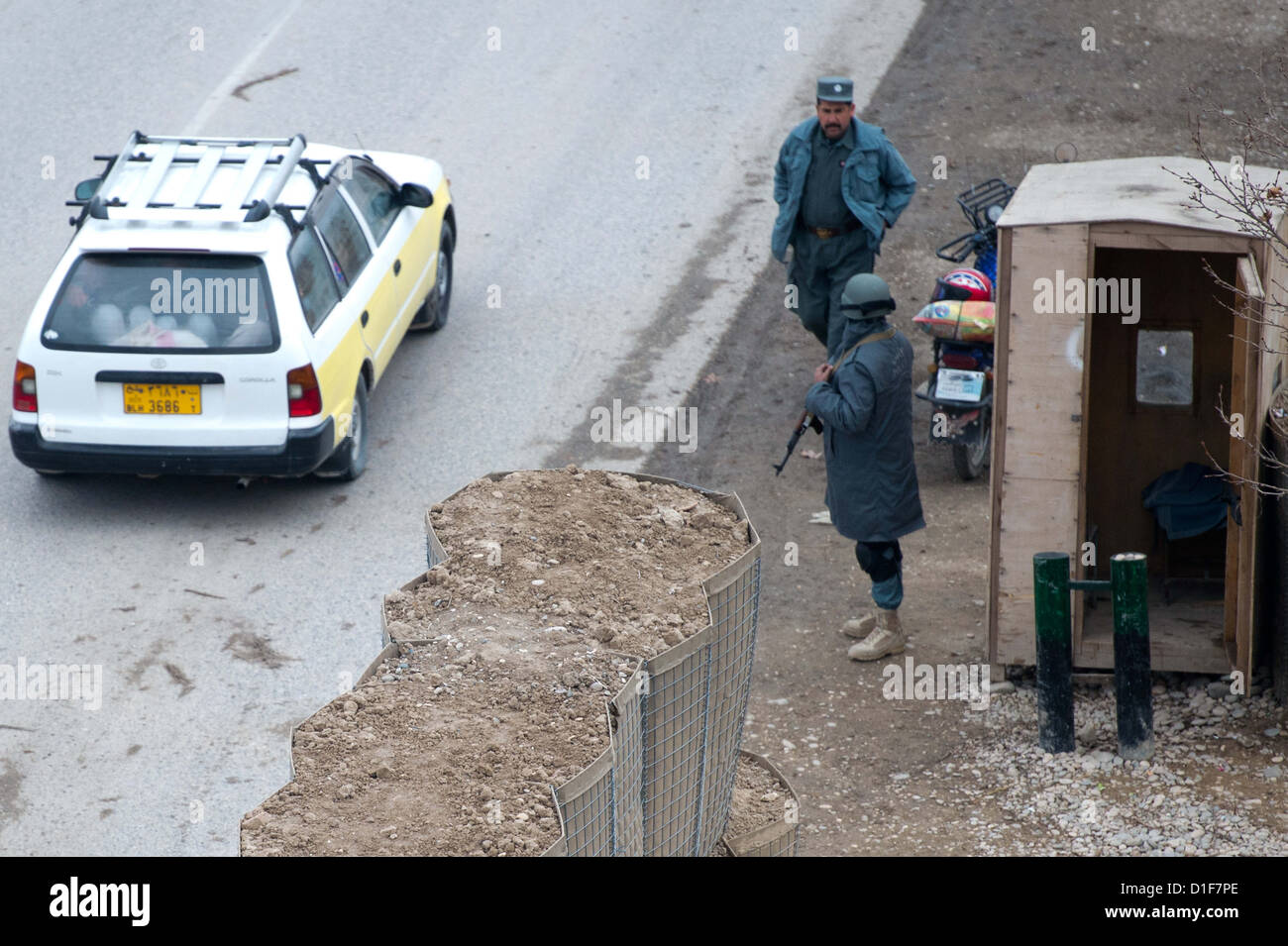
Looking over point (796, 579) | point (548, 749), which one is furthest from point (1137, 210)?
point (548, 749)

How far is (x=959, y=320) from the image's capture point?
955 cm

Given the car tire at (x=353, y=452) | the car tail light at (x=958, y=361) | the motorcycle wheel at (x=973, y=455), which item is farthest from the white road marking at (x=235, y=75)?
the motorcycle wheel at (x=973, y=455)

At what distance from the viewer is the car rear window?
30.0ft

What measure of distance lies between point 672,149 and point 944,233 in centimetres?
303

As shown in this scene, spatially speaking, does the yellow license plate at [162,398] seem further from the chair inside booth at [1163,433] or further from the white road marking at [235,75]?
the white road marking at [235,75]

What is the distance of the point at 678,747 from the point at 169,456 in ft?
17.6

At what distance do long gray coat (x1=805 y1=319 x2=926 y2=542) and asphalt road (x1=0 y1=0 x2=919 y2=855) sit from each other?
2.57m

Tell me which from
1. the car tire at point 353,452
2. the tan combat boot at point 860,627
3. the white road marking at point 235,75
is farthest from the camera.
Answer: the white road marking at point 235,75

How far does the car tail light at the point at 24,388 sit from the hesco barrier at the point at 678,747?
4751 millimetres

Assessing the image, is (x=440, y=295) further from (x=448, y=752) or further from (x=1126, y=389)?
(x=448, y=752)

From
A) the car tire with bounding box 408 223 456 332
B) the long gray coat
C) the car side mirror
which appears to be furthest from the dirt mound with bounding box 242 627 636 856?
the car tire with bounding box 408 223 456 332

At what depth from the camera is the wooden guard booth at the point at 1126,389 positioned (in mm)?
6992

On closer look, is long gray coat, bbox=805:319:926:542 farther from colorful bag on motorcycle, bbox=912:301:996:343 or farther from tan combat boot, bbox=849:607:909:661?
colorful bag on motorcycle, bbox=912:301:996:343

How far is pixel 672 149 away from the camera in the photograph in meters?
14.5
